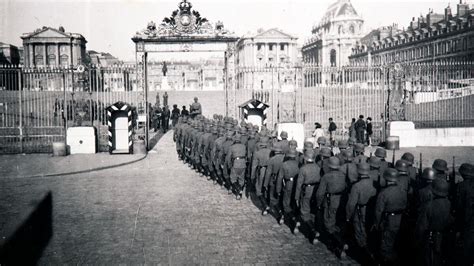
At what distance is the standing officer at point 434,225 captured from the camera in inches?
217

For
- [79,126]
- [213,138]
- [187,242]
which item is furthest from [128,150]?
[187,242]

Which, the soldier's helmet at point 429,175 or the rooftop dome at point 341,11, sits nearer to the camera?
the soldier's helmet at point 429,175

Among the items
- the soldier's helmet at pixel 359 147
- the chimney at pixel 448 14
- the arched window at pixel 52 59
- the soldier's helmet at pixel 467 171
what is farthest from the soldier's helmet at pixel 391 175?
the arched window at pixel 52 59

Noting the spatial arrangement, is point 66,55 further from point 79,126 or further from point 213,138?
point 213,138

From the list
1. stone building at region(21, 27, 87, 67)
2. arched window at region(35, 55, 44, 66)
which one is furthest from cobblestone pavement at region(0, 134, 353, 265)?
arched window at region(35, 55, 44, 66)

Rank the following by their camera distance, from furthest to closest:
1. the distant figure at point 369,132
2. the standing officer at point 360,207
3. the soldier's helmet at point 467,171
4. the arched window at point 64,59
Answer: the arched window at point 64,59 → the distant figure at point 369,132 → the standing officer at point 360,207 → the soldier's helmet at point 467,171

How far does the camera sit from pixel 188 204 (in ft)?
35.6

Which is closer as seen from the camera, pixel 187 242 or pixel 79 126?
pixel 187 242

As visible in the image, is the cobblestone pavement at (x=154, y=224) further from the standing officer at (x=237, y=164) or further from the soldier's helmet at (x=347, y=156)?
the soldier's helmet at (x=347, y=156)

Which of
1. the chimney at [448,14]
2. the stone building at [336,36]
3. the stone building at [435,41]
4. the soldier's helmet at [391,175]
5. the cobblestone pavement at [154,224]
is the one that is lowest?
the cobblestone pavement at [154,224]

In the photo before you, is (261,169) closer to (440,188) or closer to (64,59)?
(440,188)

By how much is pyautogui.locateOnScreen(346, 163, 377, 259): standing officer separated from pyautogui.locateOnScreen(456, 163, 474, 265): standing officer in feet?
4.08

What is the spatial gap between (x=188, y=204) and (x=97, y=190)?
3.19 metres

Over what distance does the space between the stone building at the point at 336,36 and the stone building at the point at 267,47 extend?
264 inches
